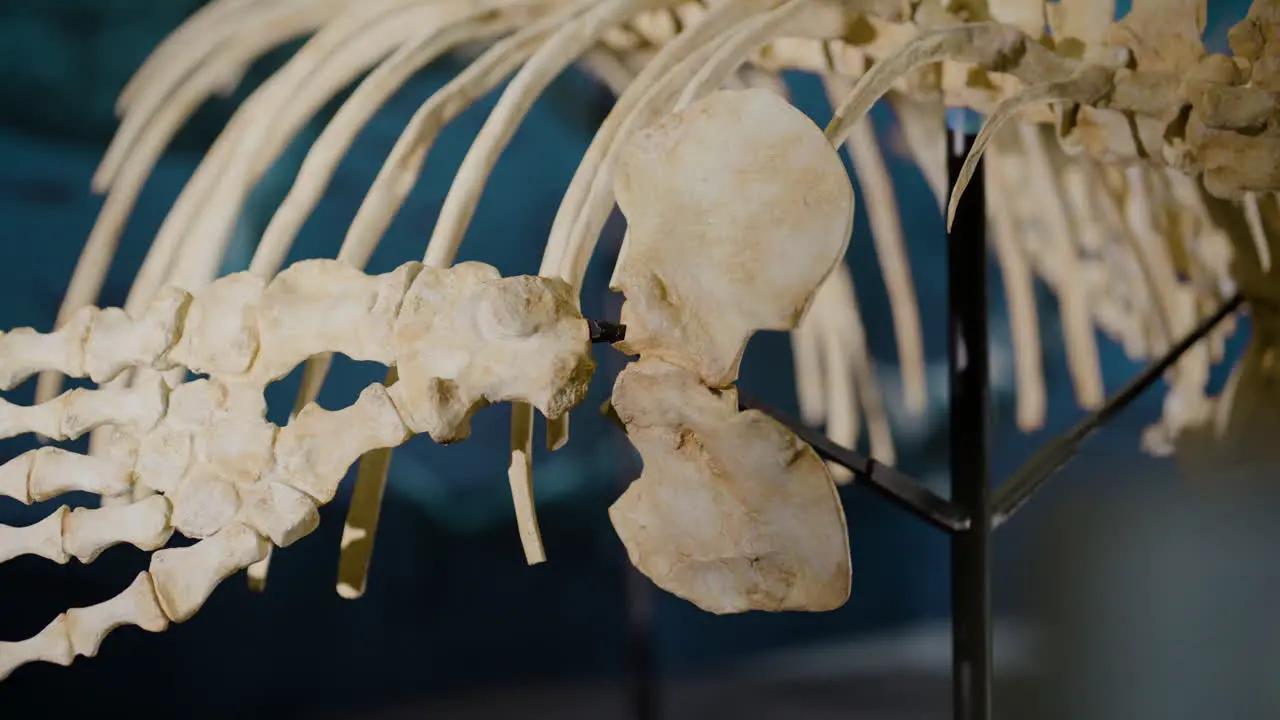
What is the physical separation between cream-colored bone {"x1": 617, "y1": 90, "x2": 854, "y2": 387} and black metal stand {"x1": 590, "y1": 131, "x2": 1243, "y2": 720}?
0.32 metres

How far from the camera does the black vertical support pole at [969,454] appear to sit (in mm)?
961

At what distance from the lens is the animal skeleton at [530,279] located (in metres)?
0.60

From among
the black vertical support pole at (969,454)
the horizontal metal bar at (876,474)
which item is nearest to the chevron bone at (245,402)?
the horizontal metal bar at (876,474)

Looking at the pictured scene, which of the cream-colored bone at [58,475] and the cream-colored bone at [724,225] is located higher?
the cream-colored bone at [724,225]

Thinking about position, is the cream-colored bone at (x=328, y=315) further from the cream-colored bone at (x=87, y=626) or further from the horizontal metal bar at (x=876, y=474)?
the horizontal metal bar at (x=876, y=474)

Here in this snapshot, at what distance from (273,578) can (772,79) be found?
106 centimetres

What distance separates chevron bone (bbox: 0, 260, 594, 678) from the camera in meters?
0.60

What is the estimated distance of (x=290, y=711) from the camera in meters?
1.83

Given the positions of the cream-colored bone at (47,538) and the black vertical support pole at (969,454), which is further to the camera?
the black vertical support pole at (969,454)

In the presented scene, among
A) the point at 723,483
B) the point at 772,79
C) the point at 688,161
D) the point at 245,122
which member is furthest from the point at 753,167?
the point at 772,79

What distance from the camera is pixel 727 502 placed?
62cm

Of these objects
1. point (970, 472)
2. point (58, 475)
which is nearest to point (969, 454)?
point (970, 472)

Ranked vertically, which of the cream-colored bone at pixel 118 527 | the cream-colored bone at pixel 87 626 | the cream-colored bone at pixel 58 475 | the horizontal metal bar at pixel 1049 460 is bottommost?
the horizontal metal bar at pixel 1049 460

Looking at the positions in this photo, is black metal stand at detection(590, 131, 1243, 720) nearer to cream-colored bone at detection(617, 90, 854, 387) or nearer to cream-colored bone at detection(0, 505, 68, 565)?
cream-colored bone at detection(617, 90, 854, 387)
